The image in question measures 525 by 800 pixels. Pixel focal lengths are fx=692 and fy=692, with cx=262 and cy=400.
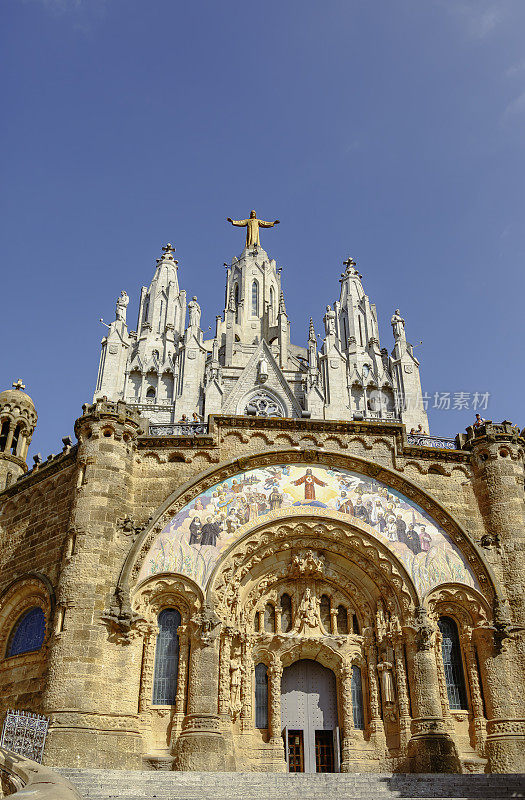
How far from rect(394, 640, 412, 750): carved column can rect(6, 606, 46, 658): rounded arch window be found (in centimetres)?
935

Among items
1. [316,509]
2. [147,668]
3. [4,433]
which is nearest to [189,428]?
[316,509]

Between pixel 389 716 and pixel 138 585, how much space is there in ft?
24.0

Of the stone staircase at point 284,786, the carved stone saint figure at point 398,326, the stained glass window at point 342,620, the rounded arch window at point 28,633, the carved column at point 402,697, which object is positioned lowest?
the stone staircase at point 284,786

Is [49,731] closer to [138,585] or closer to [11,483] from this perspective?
[138,585]

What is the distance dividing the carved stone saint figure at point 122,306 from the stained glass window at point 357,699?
37.3 meters

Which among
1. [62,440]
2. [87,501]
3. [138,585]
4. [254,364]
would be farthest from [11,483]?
[254,364]

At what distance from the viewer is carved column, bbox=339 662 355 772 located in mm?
17681

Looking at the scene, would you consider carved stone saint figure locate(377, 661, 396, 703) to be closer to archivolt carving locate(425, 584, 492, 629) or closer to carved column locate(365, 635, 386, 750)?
carved column locate(365, 635, 386, 750)

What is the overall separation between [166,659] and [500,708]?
8525mm

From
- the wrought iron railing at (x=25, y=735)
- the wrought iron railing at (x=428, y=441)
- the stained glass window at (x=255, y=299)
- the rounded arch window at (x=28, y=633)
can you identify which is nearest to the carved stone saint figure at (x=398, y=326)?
the stained glass window at (x=255, y=299)

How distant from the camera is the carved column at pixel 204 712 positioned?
16250 millimetres

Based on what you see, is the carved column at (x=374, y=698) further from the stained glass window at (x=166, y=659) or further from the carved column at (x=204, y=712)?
the stained glass window at (x=166, y=659)

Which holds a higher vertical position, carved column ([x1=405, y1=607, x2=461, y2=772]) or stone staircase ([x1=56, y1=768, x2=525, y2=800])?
carved column ([x1=405, y1=607, x2=461, y2=772])

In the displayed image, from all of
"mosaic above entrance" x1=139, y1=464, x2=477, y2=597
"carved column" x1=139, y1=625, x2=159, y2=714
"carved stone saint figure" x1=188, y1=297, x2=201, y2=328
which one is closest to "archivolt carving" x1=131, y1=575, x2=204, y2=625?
"mosaic above entrance" x1=139, y1=464, x2=477, y2=597
